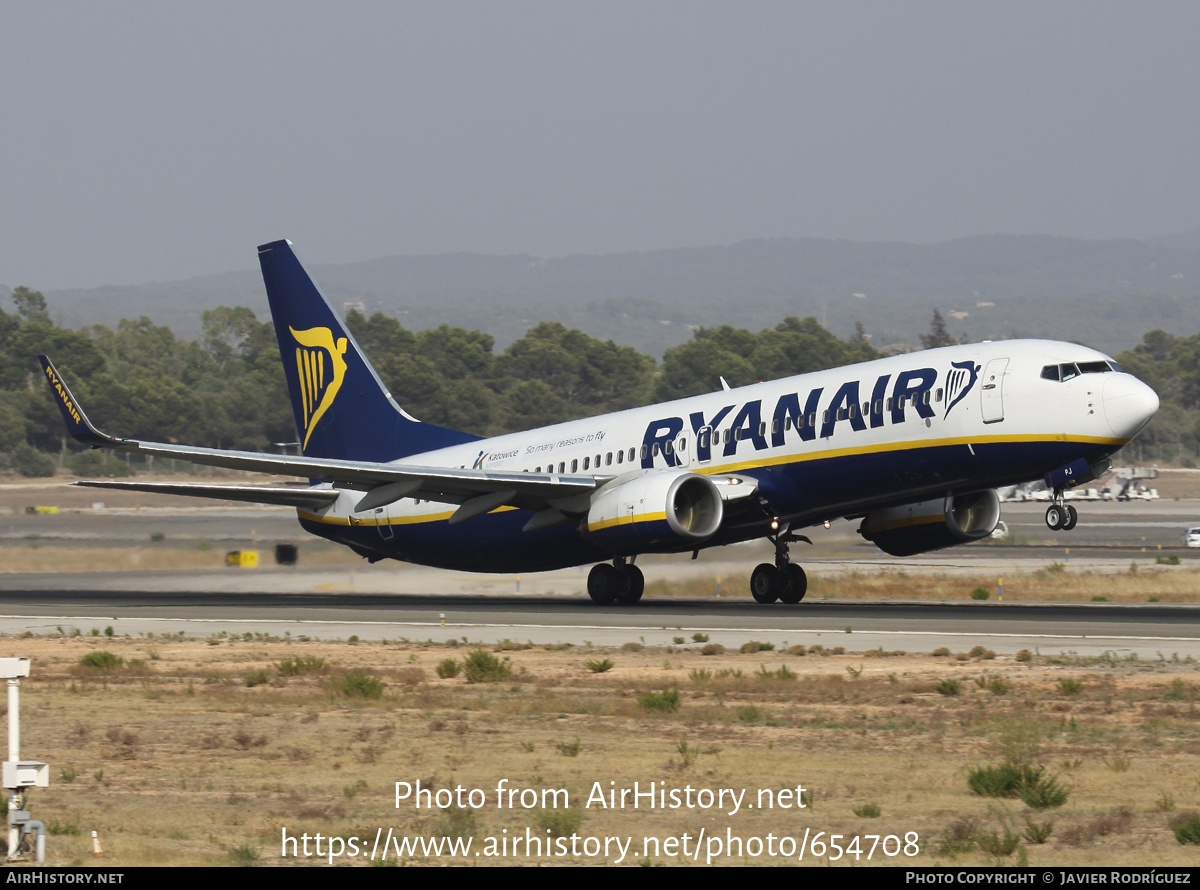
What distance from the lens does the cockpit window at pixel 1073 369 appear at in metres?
29.8

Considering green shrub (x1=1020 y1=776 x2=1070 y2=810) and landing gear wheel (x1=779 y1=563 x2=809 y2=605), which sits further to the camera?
landing gear wheel (x1=779 y1=563 x2=809 y2=605)

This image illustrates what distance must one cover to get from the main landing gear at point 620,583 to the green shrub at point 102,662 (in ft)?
47.5

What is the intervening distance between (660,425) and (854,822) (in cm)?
2353

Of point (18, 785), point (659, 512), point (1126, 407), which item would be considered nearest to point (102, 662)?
point (659, 512)

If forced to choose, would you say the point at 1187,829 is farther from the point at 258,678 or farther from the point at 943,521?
the point at 943,521

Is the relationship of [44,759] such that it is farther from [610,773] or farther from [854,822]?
[854,822]

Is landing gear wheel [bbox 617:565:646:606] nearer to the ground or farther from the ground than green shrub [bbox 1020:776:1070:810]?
farther from the ground

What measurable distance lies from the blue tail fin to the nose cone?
62.4 ft

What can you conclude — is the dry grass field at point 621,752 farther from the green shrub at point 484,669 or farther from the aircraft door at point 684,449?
the aircraft door at point 684,449

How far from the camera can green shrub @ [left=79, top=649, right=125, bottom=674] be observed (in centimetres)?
2383

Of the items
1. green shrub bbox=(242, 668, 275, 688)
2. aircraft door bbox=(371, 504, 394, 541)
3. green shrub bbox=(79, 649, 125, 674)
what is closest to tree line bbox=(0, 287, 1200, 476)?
aircraft door bbox=(371, 504, 394, 541)

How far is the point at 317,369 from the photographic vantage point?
138ft

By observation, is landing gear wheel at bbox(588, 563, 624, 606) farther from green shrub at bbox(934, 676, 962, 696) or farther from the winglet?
green shrub at bbox(934, 676, 962, 696)

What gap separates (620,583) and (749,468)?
5.23m
